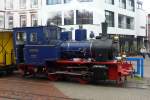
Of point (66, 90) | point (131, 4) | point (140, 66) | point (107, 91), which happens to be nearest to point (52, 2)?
point (131, 4)

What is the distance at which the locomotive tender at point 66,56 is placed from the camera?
18250mm

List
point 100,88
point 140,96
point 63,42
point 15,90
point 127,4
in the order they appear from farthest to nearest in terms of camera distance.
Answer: point 127,4
point 63,42
point 100,88
point 15,90
point 140,96

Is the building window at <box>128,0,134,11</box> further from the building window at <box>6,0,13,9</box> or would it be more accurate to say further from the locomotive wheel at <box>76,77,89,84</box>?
the locomotive wheel at <box>76,77,89,84</box>

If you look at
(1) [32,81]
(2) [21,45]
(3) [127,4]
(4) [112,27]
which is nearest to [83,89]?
(1) [32,81]

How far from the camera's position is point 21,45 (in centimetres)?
2042

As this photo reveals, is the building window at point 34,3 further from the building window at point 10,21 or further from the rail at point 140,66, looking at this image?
Answer: the rail at point 140,66

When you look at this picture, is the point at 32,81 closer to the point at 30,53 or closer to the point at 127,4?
the point at 30,53

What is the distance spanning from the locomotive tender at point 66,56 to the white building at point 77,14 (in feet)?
62.1

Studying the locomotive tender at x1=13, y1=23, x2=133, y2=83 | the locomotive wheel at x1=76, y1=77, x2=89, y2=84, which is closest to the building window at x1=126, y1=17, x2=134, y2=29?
the locomotive tender at x1=13, y1=23, x2=133, y2=83

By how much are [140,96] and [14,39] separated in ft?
28.5

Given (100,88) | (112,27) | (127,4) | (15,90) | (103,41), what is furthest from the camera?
(127,4)

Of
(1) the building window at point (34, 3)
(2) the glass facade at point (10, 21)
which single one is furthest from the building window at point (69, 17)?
(2) the glass facade at point (10, 21)

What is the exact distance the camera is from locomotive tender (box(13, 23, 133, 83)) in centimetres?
1825

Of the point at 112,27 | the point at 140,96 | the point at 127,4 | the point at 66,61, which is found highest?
the point at 127,4
